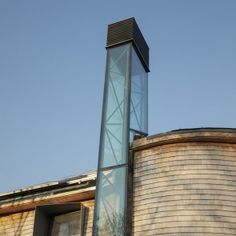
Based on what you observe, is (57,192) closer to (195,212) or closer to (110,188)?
(110,188)

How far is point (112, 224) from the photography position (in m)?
14.5

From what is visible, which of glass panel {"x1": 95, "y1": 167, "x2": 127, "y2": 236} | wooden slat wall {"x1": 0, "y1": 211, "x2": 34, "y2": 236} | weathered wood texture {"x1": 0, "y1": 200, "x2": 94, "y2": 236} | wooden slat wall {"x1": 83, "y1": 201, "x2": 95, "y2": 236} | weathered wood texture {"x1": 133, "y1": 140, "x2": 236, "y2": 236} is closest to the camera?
weathered wood texture {"x1": 133, "y1": 140, "x2": 236, "y2": 236}

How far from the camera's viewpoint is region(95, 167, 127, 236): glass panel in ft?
47.4

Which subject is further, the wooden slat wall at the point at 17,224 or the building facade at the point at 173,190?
the wooden slat wall at the point at 17,224

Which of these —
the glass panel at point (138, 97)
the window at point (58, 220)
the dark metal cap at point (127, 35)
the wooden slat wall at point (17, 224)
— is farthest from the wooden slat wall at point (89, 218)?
the dark metal cap at point (127, 35)

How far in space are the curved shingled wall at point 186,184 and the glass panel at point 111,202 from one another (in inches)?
16.9

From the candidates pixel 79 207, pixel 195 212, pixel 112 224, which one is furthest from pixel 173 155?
pixel 79 207

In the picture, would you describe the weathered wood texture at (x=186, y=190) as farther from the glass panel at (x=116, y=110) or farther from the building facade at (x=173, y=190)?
the glass panel at (x=116, y=110)

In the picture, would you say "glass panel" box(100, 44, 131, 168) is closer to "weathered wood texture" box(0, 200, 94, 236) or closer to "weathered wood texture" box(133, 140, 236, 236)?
"weathered wood texture" box(133, 140, 236, 236)

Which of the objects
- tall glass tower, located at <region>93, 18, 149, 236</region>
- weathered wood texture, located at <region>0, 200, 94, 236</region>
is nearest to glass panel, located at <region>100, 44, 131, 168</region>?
tall glass tower, located at <region>93, 18, 149, 236</region>

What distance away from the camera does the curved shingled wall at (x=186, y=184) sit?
13.5m

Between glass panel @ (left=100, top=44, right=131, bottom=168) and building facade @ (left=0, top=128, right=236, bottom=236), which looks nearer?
building facade @ (left=0, top=128, right=236, bottom=236)

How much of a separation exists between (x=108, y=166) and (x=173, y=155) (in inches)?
91.4

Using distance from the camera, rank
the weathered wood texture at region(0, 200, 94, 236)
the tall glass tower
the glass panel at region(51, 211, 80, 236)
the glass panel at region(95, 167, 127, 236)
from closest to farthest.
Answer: the glass panel at region(95, 167, 127, 236) → the tall glass tower → the glass panel at region(51, 211, 80, 236) → the weathered wood texture at region(0, 200, 94, 236)
